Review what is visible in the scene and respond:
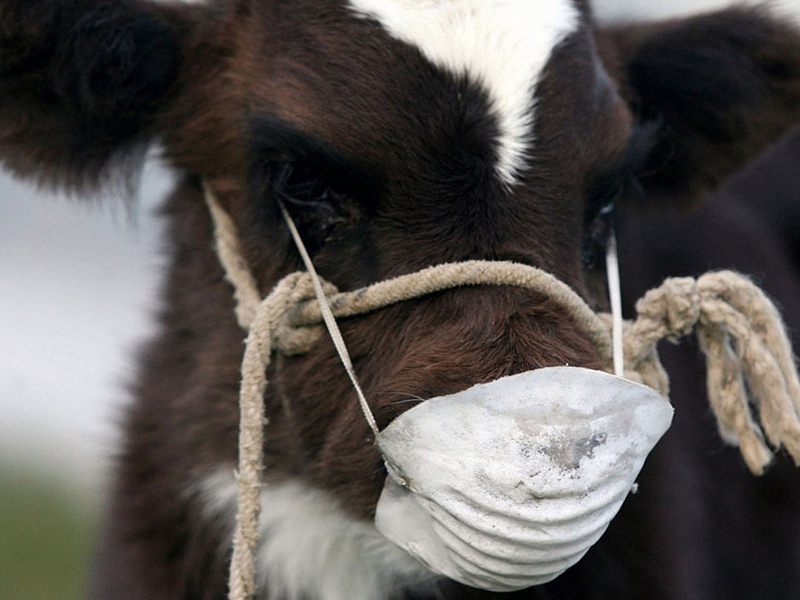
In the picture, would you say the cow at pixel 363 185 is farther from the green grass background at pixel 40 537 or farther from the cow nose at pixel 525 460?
the green grass background at pixel 40 537

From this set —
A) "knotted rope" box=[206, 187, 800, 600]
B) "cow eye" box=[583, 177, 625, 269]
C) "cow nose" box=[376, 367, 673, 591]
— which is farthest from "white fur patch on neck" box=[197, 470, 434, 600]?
"cow eye" box=[583, 177, 625, 269]

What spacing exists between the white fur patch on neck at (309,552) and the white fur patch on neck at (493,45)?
0.89 meters

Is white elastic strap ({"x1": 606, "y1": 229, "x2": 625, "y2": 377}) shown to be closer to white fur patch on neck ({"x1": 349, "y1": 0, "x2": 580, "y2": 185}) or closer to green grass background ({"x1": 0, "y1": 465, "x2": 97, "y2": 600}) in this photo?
white fur patch on neck ({"x1": 349, "y1": 0, "x2": 580, "y2": 185})

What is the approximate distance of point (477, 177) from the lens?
2.45m

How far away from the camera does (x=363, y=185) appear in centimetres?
252

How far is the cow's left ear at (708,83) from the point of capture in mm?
3250

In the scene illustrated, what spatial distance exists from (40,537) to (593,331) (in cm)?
643

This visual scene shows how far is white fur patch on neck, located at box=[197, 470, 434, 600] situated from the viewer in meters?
2.76

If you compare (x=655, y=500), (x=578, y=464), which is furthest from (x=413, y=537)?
(x=655, y=500)

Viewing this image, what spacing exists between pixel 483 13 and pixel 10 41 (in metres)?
1.04

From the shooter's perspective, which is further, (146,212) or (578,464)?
(146,212)

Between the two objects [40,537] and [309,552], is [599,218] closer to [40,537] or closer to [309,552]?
[309,552]

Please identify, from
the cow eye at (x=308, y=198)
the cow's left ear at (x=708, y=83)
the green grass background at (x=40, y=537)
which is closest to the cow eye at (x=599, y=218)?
the cow's left ear at (x=708, y=83)

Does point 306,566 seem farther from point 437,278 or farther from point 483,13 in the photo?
point 483,13
